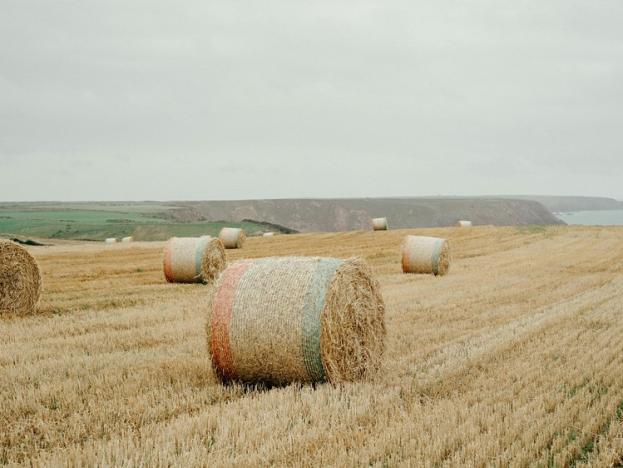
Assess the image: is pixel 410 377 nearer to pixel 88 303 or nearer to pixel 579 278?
pixel 88 303

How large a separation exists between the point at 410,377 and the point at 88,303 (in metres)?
7.72

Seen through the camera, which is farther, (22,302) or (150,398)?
(22,302)

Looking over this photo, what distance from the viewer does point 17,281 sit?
10.6 meters

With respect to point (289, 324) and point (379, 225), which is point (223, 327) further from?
point (379, 225)

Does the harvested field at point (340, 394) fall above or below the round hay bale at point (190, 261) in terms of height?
below

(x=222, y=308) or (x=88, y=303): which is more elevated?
(x=222, y=308)

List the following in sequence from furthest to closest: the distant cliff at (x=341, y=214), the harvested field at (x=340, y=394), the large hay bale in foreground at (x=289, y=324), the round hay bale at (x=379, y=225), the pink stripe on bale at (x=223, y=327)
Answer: the distant cliff at (x=341, y=214)
the round hay bale at (x=379, y=225)
the pink stripe on bale at (x=223, y=327)
the large hay bale in foreground at (x=289, y=324)
the harvested field at (x=340, y=394)

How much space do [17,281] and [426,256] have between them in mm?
10493

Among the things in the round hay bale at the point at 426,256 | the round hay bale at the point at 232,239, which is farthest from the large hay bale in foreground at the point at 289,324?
the round hay bale at the point at 232,239

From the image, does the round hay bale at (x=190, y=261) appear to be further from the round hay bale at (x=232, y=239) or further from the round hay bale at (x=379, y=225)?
the round hay bale at (x=379, y=225)

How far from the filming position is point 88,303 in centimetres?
1178

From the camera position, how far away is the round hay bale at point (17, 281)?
1045 cm

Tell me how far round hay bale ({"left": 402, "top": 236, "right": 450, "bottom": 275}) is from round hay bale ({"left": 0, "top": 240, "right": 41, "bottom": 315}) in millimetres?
9974

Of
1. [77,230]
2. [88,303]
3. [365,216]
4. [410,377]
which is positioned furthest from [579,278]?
[365,216]
